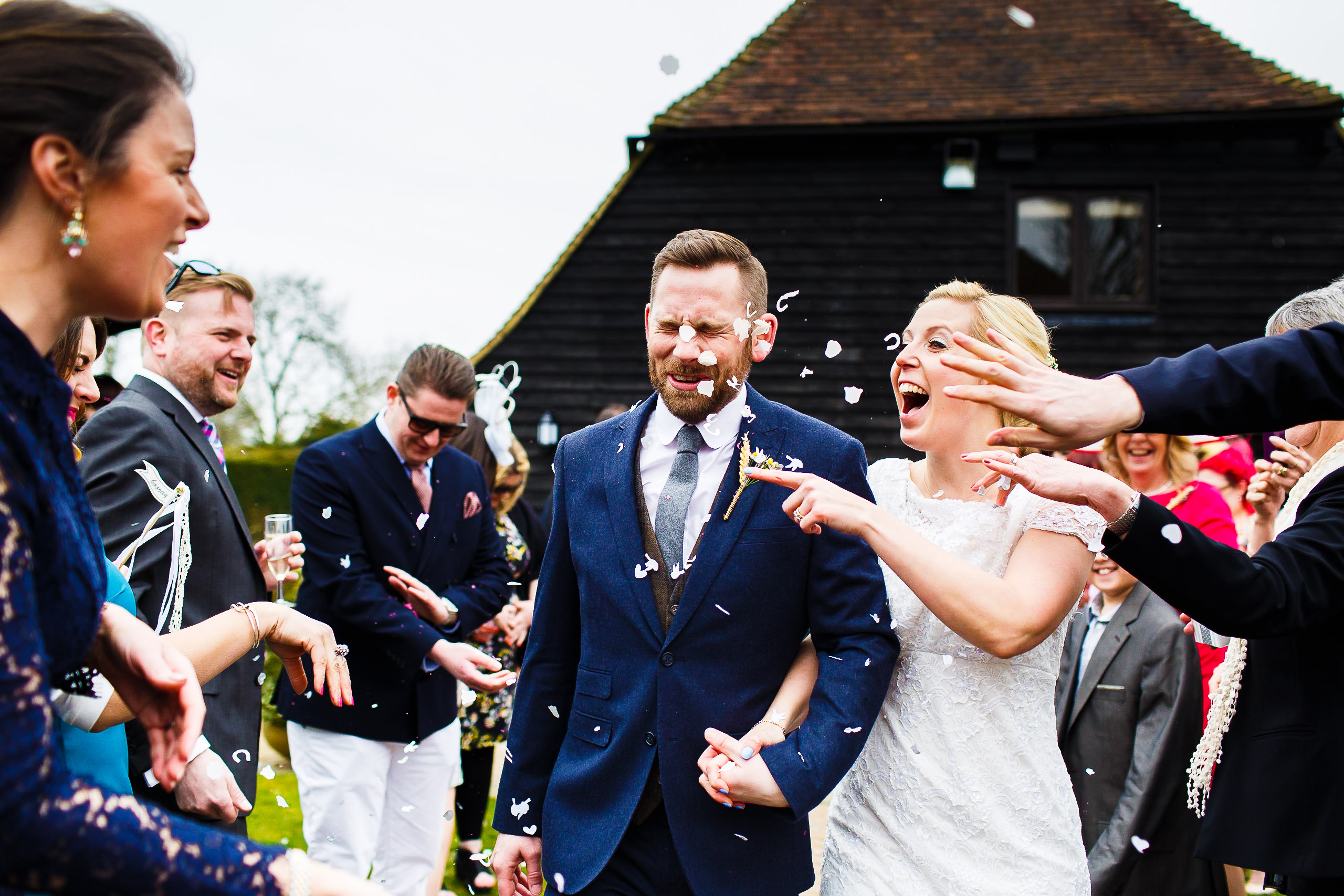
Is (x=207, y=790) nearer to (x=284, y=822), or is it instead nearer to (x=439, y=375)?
(x=439, y=375)

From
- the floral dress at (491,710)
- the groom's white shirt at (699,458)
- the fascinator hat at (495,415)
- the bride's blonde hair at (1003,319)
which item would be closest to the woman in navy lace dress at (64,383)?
the groom's white shirt at (699,458)

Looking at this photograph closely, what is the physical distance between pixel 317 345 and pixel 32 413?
27.0 meters

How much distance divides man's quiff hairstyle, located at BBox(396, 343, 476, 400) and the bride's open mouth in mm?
2122

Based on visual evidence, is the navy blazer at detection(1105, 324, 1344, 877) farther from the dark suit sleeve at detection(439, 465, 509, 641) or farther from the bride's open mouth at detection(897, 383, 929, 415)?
the dark suit sleeve at detection(439, 465, 509, 641)

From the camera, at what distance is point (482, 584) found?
15.5 feet

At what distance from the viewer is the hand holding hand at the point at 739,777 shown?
218 centimetres

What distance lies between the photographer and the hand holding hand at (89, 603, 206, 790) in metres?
1.43

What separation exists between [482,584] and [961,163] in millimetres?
8702

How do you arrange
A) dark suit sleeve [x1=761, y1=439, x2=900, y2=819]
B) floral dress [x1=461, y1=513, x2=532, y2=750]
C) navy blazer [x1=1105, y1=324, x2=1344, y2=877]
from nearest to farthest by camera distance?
navy blazer [x1=1105, y1=324, x2=1344, y2=877], dark suit sleeve [x1=761, y1=439, x2=900, y2=819], floral dress [x1=461, y1=513, x2=532, y2=750]

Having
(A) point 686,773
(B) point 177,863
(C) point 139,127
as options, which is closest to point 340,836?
(A) point 686,773

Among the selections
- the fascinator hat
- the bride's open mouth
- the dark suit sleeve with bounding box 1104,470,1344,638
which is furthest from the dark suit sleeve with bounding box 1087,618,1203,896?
the fascinator hat

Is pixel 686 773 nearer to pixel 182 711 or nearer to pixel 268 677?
pixel 182 711

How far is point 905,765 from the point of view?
2.47 metres

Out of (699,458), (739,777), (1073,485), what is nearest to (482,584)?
(699,458)
